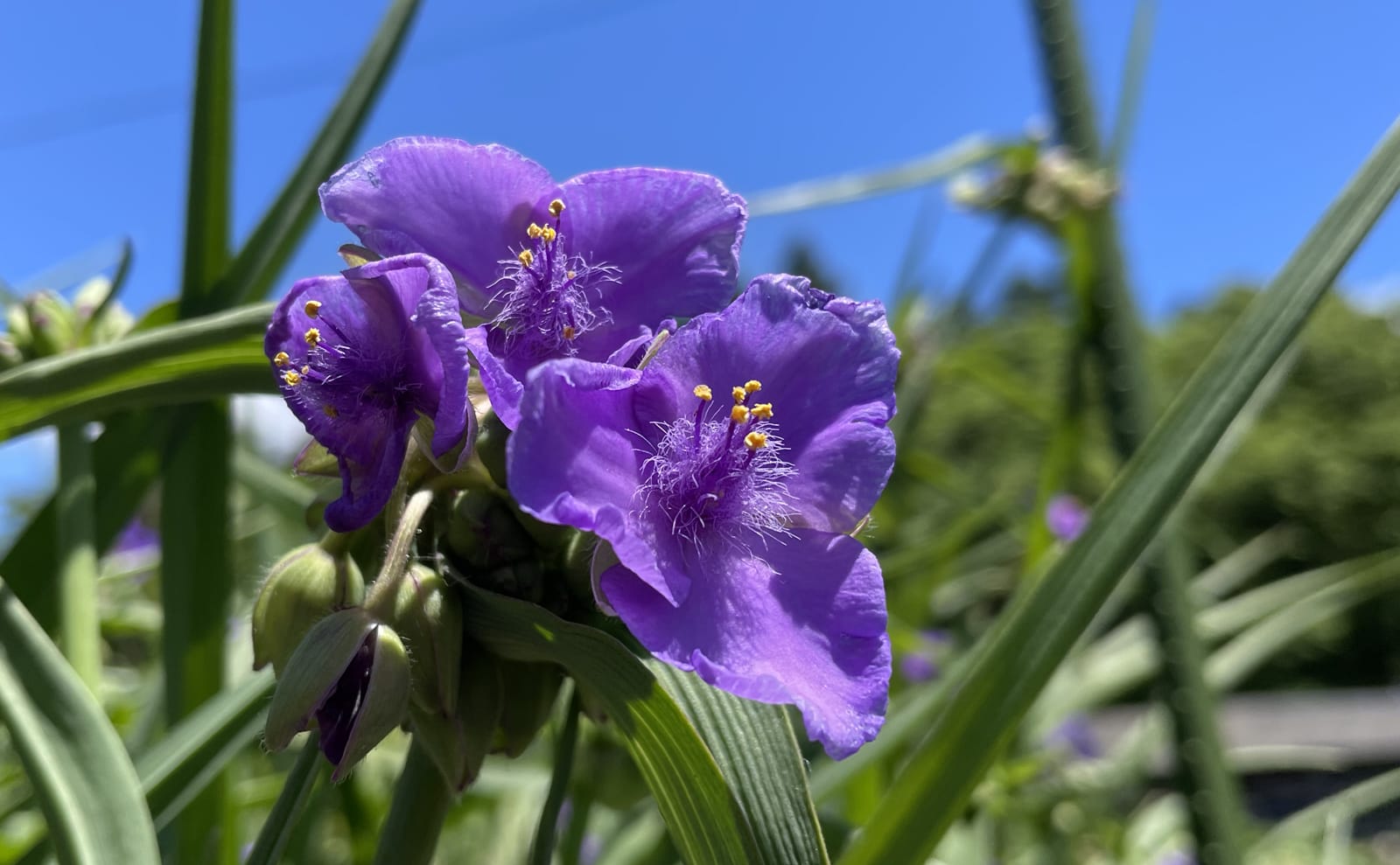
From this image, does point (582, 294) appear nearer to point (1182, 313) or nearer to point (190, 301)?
point (190, 301)

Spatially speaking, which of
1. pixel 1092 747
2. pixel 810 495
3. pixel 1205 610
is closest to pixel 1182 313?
pixel 1092 747

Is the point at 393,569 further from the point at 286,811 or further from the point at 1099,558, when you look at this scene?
the point at 1099,558

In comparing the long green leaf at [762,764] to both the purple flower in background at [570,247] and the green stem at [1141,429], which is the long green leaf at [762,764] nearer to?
the purple flower in background at [570,247]

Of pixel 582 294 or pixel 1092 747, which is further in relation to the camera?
pixel 1092 747

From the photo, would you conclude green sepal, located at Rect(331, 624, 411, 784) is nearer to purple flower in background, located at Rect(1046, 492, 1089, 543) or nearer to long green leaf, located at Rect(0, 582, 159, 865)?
long green leaf, located at Rect(0, 582, 159, 865)

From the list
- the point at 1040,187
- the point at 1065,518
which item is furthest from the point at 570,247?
the point at 1065,518

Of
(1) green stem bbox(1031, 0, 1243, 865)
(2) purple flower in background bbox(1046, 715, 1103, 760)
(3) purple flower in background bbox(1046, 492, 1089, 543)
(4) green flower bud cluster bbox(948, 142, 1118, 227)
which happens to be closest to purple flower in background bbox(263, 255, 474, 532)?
(1) green stem bbox(1031, 0, 1243, 865)
